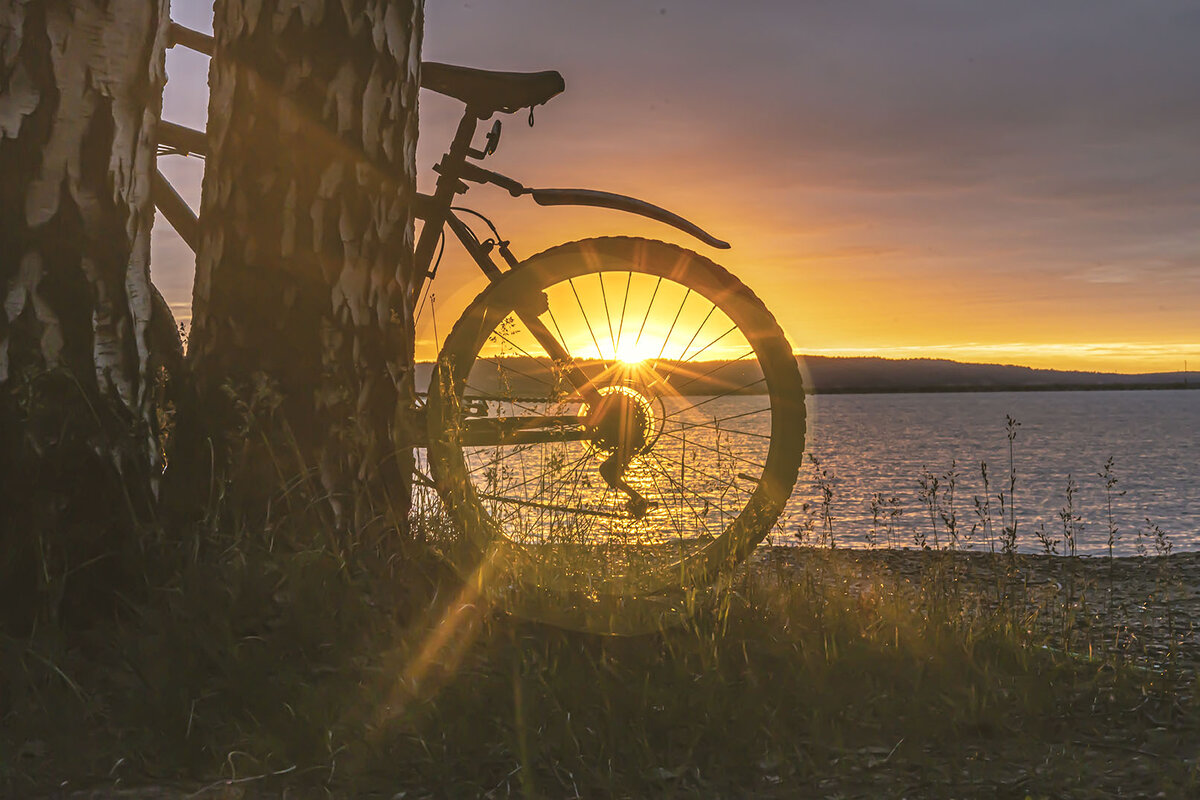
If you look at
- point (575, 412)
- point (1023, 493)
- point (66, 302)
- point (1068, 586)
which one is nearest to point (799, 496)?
point (1023, 493)

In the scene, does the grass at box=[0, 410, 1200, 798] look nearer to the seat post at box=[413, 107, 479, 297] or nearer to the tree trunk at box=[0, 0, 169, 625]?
the tree trunk at box=[0, 0, 169, 625]

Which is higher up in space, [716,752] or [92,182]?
[92,182]

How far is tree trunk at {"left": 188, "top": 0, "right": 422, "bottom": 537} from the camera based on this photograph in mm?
2678

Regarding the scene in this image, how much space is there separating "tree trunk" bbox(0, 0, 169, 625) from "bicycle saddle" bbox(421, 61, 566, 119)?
3.45 ft

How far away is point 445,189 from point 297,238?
0.93 meters

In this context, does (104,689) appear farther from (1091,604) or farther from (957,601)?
(1091,604)

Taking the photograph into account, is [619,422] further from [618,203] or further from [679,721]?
[679,721]

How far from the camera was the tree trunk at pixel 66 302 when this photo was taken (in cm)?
244

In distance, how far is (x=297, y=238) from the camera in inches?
106

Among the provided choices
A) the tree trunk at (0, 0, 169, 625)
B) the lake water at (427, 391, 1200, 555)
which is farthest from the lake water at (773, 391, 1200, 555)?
the tree trunk at (0, 0, 169, 625)

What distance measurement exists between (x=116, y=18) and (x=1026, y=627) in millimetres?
3355

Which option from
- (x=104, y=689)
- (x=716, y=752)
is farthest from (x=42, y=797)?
(x=716, y=752)

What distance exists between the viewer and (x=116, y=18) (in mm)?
2588

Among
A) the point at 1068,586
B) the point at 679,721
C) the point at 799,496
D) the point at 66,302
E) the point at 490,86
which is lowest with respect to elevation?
the point at 799,496
